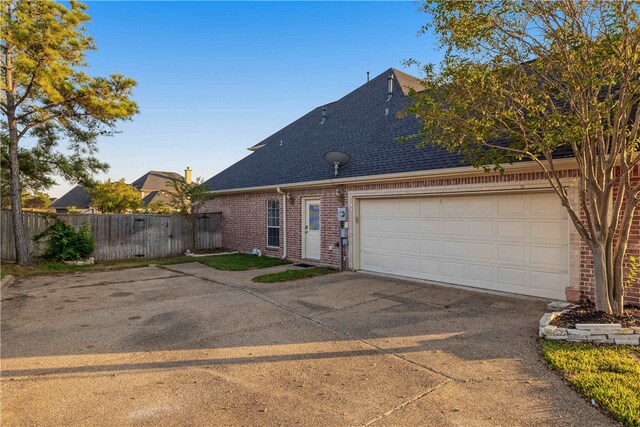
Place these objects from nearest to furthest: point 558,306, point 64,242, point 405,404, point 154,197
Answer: point 405,404
point 558,306
point 64,242
point 154,197

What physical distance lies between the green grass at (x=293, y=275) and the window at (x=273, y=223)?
323 centimetres

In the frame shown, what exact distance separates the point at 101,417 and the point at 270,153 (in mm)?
14173

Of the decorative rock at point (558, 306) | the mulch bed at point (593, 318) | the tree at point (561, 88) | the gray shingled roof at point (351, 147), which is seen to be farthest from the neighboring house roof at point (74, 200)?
the mulch bed at point (593, 318)

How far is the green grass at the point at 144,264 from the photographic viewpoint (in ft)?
34.1

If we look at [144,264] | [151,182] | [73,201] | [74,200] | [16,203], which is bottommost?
[144,264]

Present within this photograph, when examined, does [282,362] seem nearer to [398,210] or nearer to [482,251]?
[482,251]

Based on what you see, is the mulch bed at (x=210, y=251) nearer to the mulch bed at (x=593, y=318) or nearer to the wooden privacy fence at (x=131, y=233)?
the wooden privacy fence at (x=131, y=233)

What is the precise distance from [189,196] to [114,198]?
14412 mm

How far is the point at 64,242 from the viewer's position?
11789 mm

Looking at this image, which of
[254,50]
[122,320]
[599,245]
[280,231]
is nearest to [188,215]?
[280,231]

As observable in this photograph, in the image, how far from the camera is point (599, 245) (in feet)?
16.3

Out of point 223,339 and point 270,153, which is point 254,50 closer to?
point 270,153

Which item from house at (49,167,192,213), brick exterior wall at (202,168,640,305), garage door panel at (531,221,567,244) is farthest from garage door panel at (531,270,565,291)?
house at (49,167,192,213)

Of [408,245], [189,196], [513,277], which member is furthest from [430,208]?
[189,196]
